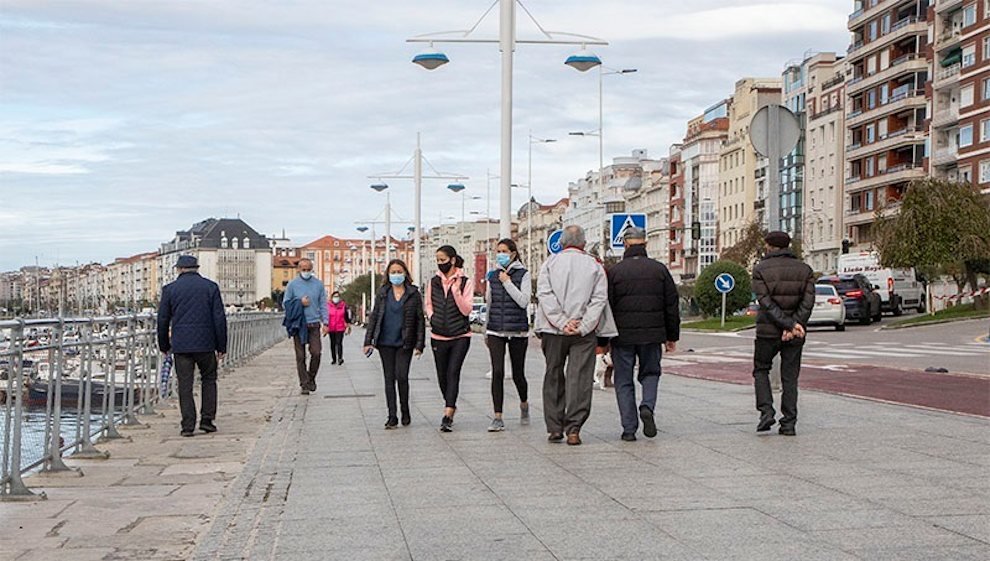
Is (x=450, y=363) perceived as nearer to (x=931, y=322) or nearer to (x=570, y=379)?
(x=570, y=379)

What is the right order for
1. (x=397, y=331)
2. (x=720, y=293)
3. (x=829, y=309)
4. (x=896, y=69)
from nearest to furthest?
(x=397, y=331) < (x=829, y=309) < (x=720, y=293) < (x=896, y=69)

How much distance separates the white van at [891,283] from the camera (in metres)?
60.0

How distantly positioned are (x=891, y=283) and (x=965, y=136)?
25.9 meters

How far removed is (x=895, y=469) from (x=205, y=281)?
24.2ft

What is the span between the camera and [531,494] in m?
8.81

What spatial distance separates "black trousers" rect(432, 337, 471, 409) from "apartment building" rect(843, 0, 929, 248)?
7924cm

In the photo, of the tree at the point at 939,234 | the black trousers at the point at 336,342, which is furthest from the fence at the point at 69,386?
the tree at the point at 939,234

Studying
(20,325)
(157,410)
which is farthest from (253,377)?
(20,325)

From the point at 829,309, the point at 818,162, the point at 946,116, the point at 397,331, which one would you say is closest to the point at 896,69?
the point at 946,116

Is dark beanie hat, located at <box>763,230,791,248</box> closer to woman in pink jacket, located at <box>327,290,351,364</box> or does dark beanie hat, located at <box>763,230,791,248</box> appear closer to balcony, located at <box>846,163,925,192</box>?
woman in pink jacket, located at <box>327,290,351,364</box>

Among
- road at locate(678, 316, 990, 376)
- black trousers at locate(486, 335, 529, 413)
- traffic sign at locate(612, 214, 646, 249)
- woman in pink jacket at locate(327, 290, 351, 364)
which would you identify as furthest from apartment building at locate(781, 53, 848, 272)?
black trousers at locate(486, 335, 529, 413)

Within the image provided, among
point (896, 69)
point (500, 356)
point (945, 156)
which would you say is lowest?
point (500, 356)

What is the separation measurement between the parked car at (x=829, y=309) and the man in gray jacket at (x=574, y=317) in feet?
113

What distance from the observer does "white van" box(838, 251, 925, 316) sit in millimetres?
60031
